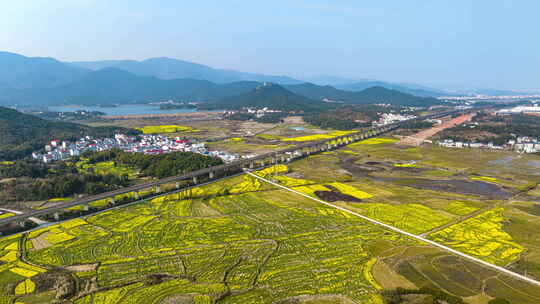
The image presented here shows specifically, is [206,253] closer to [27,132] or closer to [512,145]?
[27,132]

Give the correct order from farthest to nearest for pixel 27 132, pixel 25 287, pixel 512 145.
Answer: pixel 27 132 < pixel 512 145 < pixel 25 287

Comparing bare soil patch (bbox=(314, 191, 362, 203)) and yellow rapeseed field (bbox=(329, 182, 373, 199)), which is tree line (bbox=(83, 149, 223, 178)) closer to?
bare soil patch (bbox=(314, 191, 362, 203))

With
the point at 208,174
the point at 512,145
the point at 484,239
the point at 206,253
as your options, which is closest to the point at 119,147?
the point at 208,174

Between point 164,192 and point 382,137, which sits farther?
point 382,137

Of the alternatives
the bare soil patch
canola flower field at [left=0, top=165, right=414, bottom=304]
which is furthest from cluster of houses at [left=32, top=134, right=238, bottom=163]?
canola flower field at [left=0, top=165, right=414, bottom=304]

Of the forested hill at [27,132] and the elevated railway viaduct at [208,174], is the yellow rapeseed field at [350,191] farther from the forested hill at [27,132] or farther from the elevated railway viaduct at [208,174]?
the forested hill at [27,132]

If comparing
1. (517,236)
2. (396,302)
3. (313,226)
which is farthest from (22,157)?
(517,236)

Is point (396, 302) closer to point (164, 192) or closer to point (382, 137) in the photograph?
point (164, 192)
